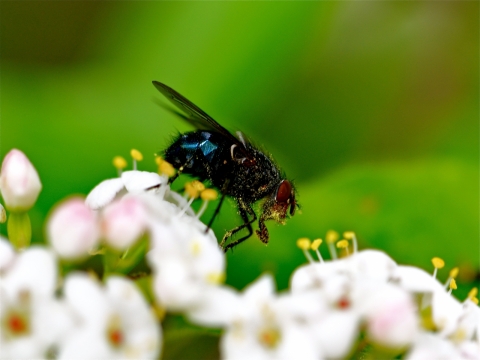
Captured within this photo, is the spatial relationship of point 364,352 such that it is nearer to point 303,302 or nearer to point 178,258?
point 303,302

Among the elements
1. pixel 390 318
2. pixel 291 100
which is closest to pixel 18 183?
pixel 390 318

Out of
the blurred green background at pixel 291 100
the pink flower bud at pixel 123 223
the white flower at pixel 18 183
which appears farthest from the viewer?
the blurred green background at pixel 291 100

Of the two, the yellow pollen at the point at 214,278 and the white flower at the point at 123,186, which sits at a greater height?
the white flower at the point at 123,186

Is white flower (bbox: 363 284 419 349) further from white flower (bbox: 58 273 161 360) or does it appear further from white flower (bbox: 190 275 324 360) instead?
white flower (bbox: 58 273 161 360)

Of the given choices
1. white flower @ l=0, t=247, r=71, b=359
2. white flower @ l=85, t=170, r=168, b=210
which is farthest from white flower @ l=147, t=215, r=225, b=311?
white flower @ l=85, t=170, r=168, b=210

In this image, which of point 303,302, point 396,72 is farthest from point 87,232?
point 396,72

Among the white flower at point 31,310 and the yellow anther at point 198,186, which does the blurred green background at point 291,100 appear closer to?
the yellow anther at point 198,186

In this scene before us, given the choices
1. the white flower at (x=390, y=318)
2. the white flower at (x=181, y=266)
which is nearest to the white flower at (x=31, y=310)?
the white flower at (x=181, y=266)
